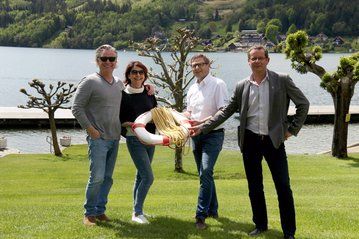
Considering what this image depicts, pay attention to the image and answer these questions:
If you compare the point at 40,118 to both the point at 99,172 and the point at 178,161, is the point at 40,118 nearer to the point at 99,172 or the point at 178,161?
the point at 178,161

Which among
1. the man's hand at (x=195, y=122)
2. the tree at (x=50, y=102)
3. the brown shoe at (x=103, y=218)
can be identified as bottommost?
the tree at (x=50, y=102)

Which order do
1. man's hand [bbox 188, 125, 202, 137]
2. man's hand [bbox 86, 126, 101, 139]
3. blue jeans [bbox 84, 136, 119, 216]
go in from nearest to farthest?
man's hand [bbox 86, 126, 101, 139] → blue jeans [bbox 84, 136, 119, 216] → man's hand [bbox 188, 125, 202, 137]

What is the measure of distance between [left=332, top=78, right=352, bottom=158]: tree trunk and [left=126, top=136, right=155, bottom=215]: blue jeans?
54.9ft

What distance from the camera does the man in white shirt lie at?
644cm

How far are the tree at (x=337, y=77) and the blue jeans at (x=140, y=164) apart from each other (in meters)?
16.4

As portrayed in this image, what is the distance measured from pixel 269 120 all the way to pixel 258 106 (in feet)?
0.70

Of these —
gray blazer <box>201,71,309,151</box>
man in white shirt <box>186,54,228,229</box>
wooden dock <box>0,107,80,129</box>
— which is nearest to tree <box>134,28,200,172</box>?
man in white shirt <box>186,54,228,229</box>

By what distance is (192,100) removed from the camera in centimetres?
676

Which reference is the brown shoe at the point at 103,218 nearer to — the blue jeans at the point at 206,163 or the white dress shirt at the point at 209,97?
the blue jeans at the point at 206,163

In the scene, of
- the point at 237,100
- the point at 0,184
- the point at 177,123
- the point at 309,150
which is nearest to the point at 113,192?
the point at 0,184

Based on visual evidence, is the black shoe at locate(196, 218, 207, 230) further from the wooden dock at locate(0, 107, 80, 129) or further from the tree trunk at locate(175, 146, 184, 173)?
the wooden dock at locate(0, 107, 80, 129)

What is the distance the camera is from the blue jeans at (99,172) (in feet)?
20.6

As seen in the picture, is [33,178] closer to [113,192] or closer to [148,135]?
[113,192]

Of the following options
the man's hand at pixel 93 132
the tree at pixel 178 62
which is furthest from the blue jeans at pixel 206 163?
the tree at pixel 178 62
